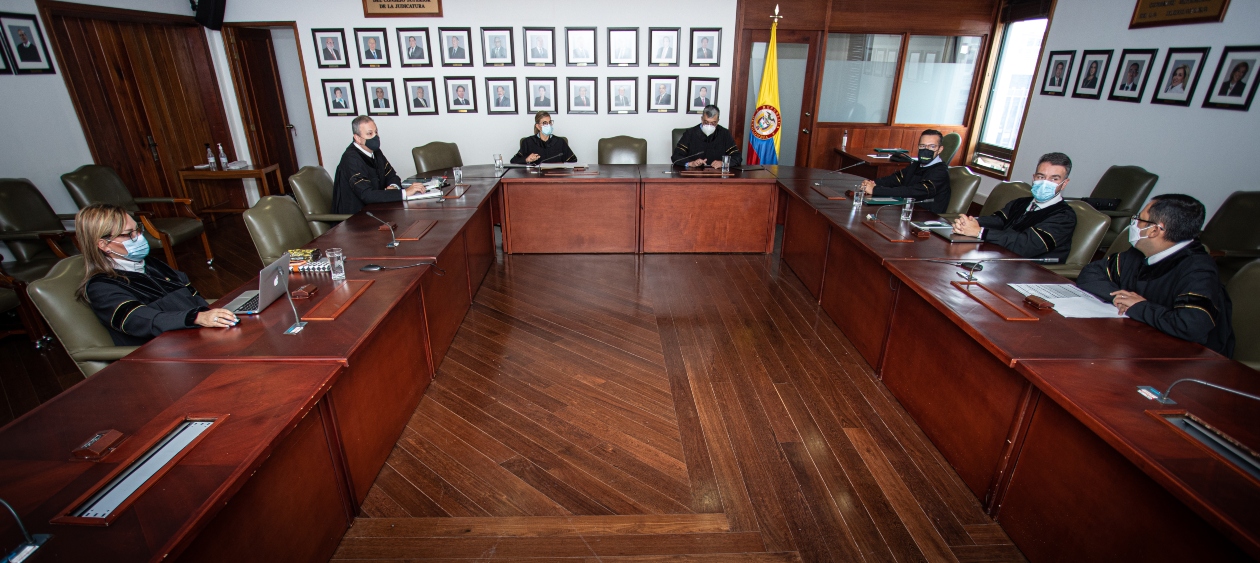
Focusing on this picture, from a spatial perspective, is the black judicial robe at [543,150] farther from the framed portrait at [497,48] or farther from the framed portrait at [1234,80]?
the framed portrait at [1234,80]

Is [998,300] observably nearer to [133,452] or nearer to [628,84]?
[133,452]

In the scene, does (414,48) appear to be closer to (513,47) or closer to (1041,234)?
(513,47)

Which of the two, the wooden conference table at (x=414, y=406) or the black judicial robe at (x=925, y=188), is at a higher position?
the black judicial robe at (x=925, y=188)

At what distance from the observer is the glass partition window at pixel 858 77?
6891 millimetres

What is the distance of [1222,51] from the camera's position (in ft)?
13.7

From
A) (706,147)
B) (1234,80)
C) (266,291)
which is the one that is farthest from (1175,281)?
(706,147)

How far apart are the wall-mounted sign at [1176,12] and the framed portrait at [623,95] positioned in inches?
190

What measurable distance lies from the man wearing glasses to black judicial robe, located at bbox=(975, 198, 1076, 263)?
2.86 feet

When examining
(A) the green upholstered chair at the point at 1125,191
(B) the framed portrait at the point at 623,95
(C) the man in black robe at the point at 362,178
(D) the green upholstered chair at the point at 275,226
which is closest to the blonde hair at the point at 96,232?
(D) the green upholstered chair at the point at 275,226

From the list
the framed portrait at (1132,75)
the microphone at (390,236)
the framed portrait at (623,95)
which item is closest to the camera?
the microphone at (390,236)

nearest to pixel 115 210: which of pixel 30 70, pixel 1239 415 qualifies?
pixel 30 70

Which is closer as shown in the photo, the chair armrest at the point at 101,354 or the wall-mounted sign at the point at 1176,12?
the chair armrest at the point at 101,354

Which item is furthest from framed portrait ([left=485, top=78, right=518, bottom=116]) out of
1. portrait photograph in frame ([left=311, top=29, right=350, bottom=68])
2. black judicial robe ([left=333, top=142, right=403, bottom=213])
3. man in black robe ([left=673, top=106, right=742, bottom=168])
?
black judicial robe ([left=333, top=142, right=403, bottom=213])

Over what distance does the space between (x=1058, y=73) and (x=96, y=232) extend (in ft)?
25.9
